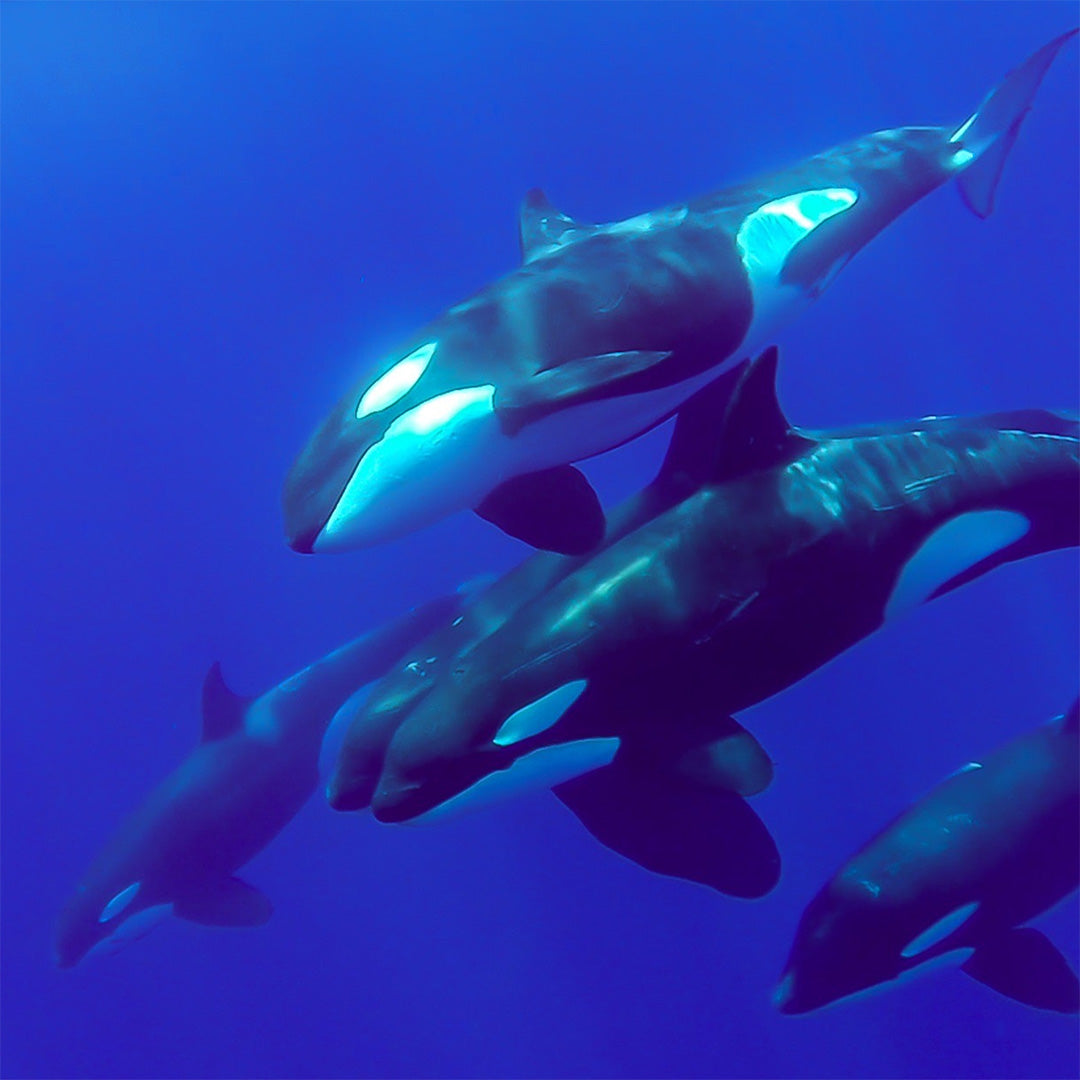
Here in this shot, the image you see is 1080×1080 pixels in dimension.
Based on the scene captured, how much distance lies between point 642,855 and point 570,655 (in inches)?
51.2

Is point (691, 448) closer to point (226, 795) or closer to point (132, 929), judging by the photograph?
point (226, 795)

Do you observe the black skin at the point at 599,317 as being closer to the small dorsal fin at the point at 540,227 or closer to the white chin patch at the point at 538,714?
the small dorsal fin at the point at 540,227

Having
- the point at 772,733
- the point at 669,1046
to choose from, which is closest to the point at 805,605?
the point at 772,733

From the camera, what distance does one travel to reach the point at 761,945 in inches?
341

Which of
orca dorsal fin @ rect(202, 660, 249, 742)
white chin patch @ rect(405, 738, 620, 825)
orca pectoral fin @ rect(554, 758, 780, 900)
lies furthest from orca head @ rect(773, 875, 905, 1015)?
orca dorsal fin @ rect(202, 660, 249, 742)

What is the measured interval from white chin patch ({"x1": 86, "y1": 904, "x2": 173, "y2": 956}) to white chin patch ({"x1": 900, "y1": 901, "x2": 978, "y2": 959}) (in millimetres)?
5490

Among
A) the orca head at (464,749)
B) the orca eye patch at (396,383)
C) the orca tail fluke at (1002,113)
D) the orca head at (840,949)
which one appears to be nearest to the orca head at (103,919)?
the orca head at (464,749)

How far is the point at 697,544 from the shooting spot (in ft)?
14.1

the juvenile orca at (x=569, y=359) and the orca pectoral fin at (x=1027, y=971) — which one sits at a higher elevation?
the juvenile orca at (x=569, y=359)

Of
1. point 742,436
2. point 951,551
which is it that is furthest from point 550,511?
point 951,551

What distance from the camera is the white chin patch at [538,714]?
409 centimetres

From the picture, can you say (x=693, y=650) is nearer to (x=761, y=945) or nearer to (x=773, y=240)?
(x=773, y=240)

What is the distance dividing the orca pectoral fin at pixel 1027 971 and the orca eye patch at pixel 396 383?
4.45 metres

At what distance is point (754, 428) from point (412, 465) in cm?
142
